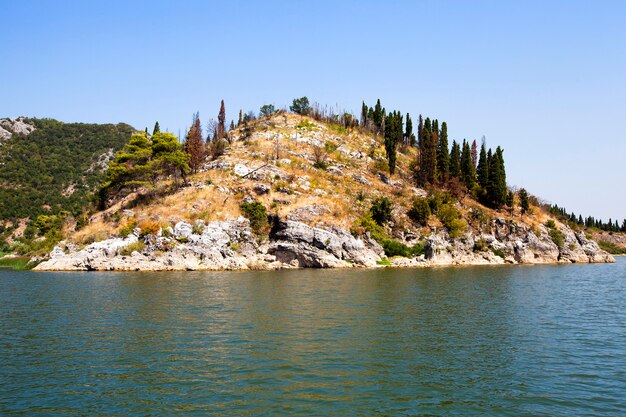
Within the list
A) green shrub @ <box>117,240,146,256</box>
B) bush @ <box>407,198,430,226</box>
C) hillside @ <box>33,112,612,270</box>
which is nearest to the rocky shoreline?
green shrub @ <box>117,240,146,256</box>

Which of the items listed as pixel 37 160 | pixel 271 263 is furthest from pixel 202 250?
pixel 37 160

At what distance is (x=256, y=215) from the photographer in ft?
253

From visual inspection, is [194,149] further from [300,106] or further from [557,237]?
[557,237]

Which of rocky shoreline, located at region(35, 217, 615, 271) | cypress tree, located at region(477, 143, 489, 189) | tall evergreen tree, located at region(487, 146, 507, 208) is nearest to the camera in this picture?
rocky shoreline, located at region(35, 217, 615, 271)

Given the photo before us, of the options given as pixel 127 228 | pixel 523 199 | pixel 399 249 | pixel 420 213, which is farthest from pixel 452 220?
pixel 127 228

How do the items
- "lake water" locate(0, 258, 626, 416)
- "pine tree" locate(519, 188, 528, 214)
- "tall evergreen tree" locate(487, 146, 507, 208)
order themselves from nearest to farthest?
1. "lake water" locate(0, 258, 626, 416)
2. "pine tree" locate(519, 188, 528, 214)
3. "tall evergreen tree" locate(487, 146, 507, 208)

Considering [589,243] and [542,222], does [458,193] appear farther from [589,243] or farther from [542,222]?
[589,243]

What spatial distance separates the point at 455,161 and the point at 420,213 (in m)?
27.6

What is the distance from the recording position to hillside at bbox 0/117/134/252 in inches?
5167

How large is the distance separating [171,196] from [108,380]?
6974 centimetres

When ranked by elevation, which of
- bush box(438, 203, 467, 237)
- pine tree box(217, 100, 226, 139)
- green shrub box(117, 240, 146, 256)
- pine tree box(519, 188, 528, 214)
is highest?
pine tree box(217, 100, 226, 139)

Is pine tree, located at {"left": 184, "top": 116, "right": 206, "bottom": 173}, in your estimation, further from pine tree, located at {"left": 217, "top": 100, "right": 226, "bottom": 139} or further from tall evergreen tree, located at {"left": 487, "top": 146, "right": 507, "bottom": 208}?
tall evergreen tree, located at {"left": 487, "top": 146, "right": 507, "bottom": 208}

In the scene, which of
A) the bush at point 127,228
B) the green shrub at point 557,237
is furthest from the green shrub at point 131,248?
the green shrub at point 557,237

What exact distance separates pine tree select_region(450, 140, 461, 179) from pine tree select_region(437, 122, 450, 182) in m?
2.76
